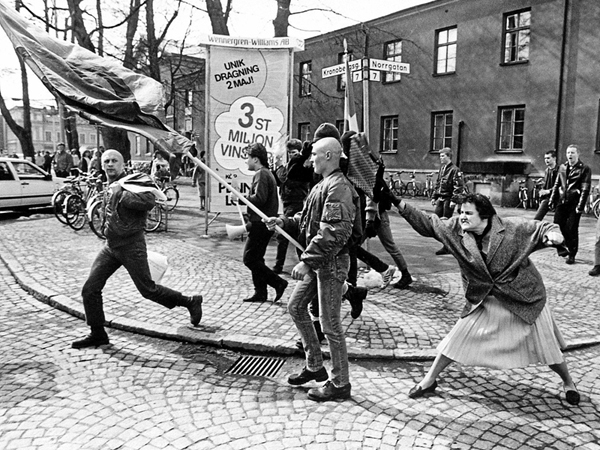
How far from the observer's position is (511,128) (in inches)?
875

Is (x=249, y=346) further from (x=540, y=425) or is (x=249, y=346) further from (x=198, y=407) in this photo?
(x=540, y=425)

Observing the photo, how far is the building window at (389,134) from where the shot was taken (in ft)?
89.7

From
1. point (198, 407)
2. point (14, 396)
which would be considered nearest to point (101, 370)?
point (14, 396)

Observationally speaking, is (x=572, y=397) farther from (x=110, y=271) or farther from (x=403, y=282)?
(x=110, y=271)

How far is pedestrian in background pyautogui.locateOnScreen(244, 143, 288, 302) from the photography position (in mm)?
6403

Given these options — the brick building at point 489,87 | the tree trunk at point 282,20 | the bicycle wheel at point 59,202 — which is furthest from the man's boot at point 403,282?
the tree trunk at point 282,20

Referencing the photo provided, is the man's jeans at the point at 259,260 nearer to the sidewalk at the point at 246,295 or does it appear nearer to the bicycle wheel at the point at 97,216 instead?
the sidewalk at the point at 246,295

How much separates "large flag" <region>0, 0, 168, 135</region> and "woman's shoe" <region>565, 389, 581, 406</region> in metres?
4.19

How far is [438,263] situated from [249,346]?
4.87 meters

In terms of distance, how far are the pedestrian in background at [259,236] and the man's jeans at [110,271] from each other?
4.94 ft

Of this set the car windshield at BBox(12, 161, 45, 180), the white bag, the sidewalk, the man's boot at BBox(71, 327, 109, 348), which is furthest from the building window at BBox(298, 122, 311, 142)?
the man's boot at BBox(71, 327, 109, 348)

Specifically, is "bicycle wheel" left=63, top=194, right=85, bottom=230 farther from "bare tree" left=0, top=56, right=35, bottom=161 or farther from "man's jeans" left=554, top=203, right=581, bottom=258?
"bare tree" left=0, top=56, right=35, bottom=161

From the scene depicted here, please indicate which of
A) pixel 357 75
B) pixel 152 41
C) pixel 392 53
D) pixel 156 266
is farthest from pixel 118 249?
pixel 392 53

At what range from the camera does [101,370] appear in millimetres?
4531
